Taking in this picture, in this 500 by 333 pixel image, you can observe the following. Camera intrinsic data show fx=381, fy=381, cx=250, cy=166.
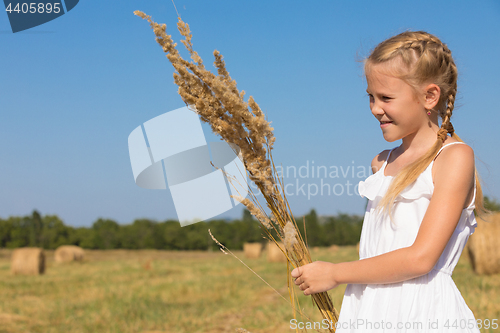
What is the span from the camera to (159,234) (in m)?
27.4

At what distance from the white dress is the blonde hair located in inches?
1.6

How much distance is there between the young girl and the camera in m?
1.21

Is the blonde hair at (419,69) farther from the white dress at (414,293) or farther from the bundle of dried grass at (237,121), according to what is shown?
the bundle of dried grass at (237,121)

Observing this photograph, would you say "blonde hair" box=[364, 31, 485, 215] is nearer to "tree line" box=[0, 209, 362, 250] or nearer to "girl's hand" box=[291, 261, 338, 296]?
"girl's hand" box=[291, 261, 338, 296]

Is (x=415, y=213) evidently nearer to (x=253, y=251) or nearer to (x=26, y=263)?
(x=26, y=263)

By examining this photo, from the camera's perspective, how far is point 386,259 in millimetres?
1238

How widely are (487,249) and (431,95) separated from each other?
8446 millimetres

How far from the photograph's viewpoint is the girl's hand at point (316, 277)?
1.34m

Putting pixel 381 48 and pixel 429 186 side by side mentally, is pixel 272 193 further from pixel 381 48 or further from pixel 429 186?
pixel 381 48

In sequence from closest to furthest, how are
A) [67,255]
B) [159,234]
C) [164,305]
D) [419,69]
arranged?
[419,69], [164,305], [67,255], [159,234]

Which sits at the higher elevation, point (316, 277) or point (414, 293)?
point (316, 277)

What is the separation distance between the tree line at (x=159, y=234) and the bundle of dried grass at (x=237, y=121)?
2545 cm

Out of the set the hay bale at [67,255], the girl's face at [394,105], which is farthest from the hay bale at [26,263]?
the girl's face at [394,105]

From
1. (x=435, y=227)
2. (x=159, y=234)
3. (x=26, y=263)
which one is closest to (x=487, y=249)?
(x=435, y=227)
